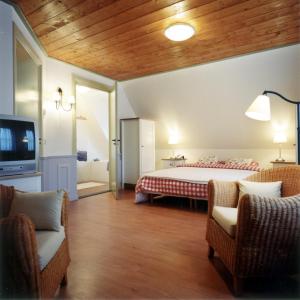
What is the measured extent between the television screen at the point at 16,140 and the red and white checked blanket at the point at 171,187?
2164mm

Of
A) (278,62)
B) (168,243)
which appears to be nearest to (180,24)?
(278,62)

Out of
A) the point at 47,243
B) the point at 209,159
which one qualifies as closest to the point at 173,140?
the point at 209,159

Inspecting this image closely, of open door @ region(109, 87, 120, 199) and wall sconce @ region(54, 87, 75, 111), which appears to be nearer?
wall sconce @ region(54, 87, 75, 111)

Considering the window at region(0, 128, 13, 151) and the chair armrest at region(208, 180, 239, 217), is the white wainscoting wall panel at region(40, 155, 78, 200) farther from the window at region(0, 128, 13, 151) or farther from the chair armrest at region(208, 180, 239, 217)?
the chair armrest at region(208, 180, 239, 217)

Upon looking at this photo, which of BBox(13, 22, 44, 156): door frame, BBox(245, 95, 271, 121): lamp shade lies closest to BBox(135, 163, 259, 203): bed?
BBox(245, 95, 271, 121): lamp shade

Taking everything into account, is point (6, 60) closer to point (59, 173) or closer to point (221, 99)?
point (59, 173)

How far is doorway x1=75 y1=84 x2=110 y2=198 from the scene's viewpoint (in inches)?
250

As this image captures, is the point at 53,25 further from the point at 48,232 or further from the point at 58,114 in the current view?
the point at 48,232

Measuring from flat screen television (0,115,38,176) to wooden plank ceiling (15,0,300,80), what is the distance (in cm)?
126

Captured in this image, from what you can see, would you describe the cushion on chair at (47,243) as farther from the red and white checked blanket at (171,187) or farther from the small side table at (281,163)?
the small side table at (281,163)

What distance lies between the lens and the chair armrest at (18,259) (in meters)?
1.14

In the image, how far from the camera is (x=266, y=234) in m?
1.49

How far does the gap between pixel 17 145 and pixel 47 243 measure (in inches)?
50.7

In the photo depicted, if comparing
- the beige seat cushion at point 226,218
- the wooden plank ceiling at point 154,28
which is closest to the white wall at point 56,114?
the wooden plank ceiling at point 154,28
